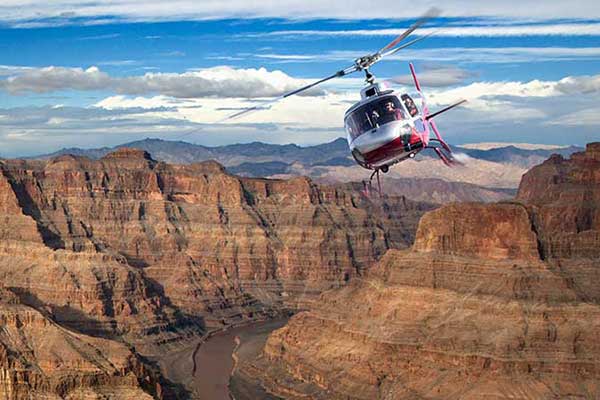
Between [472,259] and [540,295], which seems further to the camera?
[472,259]

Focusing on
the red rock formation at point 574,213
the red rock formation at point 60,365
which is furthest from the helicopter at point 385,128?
the red rock formation at point 574,213

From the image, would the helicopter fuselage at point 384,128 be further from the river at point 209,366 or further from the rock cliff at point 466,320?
the river at point 209,366

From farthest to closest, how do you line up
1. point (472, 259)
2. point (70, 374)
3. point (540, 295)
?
point (472, 259) < point (540, 295) < point (70, 374)

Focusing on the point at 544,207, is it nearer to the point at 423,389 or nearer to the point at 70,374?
the point at 423,389

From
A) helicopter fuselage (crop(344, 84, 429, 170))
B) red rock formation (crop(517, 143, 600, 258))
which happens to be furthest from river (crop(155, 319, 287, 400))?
helicopter fuselage (crop(344, 84, 429, 170))

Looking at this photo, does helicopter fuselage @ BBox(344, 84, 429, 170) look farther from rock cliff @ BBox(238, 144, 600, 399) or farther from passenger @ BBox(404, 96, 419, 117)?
rock cliff @ BBox(238, 144, 600, 399)

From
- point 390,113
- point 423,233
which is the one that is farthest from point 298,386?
point 390,113

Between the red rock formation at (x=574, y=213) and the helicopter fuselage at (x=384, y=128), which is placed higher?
the helicopter fuselage at (x=384, y=128)
